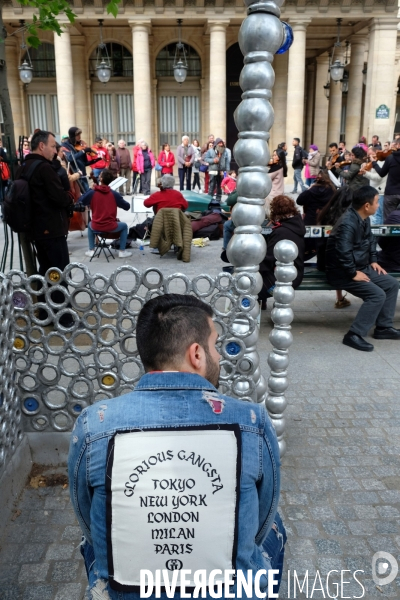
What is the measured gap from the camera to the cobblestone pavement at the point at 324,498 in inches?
104

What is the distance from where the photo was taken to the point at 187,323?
168 cm

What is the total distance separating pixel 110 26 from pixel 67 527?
2316 cm

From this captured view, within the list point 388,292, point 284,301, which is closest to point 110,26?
point 388,292

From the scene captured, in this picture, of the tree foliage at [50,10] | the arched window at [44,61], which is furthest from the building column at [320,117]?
the tree foliage at [50,10]

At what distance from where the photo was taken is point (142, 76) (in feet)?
68.0

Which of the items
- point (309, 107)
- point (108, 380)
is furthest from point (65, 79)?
point (108, 380)

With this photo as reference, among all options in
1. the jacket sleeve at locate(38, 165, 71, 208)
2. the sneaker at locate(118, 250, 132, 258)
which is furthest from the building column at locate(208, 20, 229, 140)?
the jacket sleeve at locate(38, 165, 71, 208)

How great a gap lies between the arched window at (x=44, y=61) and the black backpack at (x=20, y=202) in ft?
66.3

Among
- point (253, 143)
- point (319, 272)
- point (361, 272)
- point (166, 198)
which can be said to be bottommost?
point (319, 272)

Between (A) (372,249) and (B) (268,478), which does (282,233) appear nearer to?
(A) (372,249)

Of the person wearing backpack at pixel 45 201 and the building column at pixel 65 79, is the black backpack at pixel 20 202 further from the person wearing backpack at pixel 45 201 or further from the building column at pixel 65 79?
the building column at pixel 65 79

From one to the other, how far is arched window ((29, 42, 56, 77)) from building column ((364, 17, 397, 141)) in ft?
42.2

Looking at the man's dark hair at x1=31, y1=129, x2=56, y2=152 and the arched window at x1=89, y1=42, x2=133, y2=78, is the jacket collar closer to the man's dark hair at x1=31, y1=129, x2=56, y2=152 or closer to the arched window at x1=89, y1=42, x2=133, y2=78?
the man's dark hair at x1=31, y1=129, x2=56, y2=152

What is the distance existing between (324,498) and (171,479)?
76.8 inches
